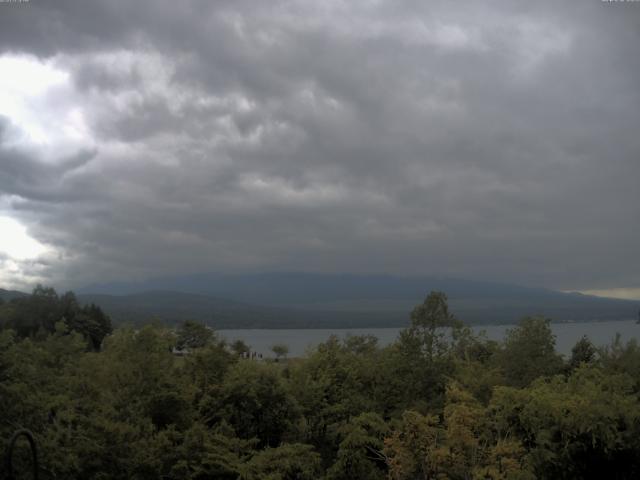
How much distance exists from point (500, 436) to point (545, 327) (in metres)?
12.1

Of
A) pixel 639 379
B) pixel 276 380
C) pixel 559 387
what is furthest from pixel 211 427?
pixel 639 379

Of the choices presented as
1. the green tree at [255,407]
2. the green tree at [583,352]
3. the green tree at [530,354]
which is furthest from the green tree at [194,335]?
the green tree at [583,352]

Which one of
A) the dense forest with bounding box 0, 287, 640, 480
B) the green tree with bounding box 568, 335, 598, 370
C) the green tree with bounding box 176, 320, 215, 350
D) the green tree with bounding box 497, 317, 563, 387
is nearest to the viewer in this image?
the dense forest with bounding box 0, 287, 640, 480

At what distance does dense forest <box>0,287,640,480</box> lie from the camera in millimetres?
19906

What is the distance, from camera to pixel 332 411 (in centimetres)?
2727

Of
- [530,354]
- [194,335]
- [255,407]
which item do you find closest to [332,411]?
[255,407]

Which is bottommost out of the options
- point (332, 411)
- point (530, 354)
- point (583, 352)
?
point (332, 411)

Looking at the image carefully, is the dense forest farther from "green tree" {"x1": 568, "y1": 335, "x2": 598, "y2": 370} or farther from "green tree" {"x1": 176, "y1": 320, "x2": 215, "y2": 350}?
"green tree" {"x1": 176, "y1": 320, "x2": 215, "y2": 350}

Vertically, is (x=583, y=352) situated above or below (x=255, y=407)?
above

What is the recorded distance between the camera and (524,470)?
18.2 meters

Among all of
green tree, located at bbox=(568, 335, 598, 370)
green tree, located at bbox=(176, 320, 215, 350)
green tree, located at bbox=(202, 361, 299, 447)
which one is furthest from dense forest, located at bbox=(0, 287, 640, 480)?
green tree, located at bbox=(176, 320, 215, 350)

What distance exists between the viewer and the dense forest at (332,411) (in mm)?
19906

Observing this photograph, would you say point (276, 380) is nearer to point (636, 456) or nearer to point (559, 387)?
point (559, 387)

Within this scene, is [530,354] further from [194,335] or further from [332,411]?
[194,335]
